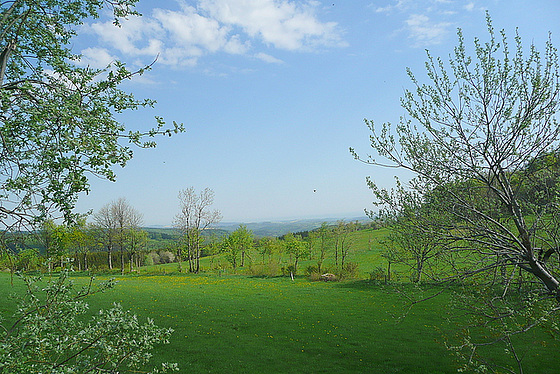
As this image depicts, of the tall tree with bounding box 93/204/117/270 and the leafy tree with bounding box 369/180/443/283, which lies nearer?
the leafy tree with bounding box 369/180/443/283

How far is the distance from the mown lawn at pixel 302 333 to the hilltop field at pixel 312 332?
0.10 feet

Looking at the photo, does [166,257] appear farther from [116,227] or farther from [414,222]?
[414,222]

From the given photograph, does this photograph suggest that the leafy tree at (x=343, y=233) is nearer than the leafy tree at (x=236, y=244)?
Yes

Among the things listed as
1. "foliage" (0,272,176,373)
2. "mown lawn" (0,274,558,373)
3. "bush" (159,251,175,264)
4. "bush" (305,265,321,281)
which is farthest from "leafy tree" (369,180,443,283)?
"bush" (159,251,175,264)

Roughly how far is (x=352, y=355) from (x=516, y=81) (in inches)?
340

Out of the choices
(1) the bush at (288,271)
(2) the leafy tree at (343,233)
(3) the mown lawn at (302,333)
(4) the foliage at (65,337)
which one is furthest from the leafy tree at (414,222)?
(2) the leafy tree at (343,233)

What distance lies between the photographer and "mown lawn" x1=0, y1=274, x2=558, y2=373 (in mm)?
9375

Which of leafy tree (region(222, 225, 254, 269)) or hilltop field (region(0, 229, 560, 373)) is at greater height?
leafy tree (region(222, 225, 254, 269))

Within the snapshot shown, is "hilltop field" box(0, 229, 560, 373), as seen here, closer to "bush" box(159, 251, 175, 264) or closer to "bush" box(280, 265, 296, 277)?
"bush" box(280, 265, 296, 277)

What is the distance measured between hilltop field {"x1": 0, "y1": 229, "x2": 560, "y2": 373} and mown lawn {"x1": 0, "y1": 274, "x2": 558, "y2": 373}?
0.10 feet

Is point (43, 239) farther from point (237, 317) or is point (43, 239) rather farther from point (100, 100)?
point (237, 317)

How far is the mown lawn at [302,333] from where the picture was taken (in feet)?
30.8

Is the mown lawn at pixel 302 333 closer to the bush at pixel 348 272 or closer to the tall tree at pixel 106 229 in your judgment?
the bush at pixel 348 272

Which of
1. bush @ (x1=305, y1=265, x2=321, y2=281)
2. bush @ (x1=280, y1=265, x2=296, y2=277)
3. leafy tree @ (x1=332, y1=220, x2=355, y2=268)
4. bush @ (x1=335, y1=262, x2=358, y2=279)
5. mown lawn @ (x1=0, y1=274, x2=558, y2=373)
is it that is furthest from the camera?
leafy tree @ (x1=332, y1=220, x2=355, y2=268)
